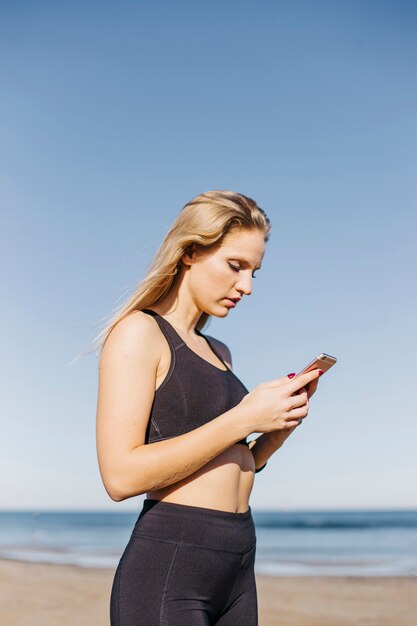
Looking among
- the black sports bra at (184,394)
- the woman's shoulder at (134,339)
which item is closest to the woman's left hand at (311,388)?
the black sports bra at (184,394)

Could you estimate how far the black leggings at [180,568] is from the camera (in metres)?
2.27

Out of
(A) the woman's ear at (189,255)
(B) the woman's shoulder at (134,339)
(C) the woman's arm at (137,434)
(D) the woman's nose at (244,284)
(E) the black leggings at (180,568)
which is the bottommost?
(E) the black leggings at (180,568)

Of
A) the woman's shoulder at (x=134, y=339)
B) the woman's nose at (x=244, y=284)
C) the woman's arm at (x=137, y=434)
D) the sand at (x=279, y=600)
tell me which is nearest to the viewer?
the woman's arm at (x=137, y=434)

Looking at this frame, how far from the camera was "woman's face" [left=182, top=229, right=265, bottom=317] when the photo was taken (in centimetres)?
264

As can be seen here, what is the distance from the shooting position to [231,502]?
247cm

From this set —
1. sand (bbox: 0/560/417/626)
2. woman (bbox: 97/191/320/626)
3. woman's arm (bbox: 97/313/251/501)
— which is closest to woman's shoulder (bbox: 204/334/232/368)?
woman (bbox: 97/191/320/626)

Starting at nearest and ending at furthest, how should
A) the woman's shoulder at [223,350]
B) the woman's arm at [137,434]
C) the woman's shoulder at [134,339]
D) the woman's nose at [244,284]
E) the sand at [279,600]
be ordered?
the woman's arm at [137,434]
the woman's shoulder at [134,339]
the woman's nose at [244,284]
the woman's shoulder at [223,350]
the sand at [279,600]

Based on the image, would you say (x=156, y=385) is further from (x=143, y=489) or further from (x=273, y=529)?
(x=273, y=529)

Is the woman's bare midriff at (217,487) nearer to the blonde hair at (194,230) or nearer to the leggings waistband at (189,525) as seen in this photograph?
the leggings waistband at (189,525)

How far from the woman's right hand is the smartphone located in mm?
70

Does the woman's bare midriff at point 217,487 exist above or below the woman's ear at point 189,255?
below

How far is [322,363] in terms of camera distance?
245 cm

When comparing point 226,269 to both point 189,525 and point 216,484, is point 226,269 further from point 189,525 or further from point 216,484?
point 189,525

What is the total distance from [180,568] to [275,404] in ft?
1.79
